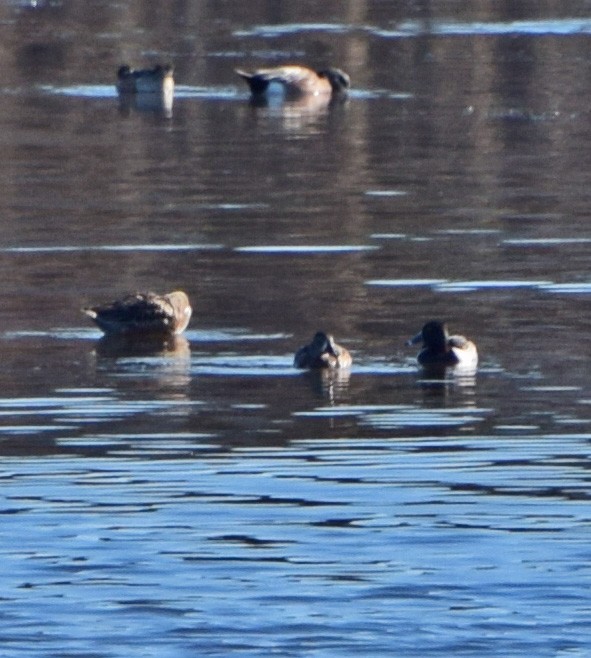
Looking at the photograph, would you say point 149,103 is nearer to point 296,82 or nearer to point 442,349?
point 296,82

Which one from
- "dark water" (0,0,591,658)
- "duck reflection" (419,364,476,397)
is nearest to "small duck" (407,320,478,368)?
"duck reflection" (419,364,476,397)

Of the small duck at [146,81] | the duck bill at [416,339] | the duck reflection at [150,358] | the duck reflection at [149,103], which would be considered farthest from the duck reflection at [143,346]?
the small duck at [146,81]

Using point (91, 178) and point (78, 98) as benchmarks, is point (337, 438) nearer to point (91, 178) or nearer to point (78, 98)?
point (91, 178)

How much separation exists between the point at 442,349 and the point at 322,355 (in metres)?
0.68

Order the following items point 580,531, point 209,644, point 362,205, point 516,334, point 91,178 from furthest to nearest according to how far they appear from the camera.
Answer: point 91,178
point 362,205
point 516,334
point 580,531
point 209,644

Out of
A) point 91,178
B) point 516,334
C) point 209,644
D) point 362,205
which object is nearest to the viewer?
point 209,644

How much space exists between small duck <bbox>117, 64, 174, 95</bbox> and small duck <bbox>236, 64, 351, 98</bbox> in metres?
1.06

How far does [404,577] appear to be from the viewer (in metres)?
8.15

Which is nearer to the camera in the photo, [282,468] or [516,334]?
[282,468]

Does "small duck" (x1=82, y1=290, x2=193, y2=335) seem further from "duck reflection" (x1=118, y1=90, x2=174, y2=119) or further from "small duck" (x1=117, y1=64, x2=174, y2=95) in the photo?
"small duck" (x1=117, y1=64, x2=174, y2=95)

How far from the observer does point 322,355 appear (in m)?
12.2

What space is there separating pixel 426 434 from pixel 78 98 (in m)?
20.6

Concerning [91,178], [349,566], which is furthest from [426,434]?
[91,178]

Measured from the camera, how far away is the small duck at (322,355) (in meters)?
12.2
